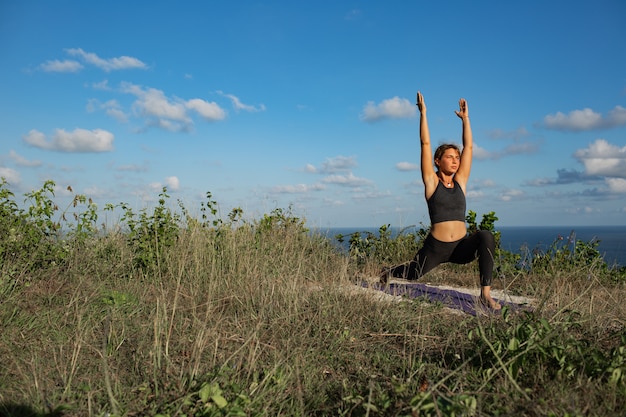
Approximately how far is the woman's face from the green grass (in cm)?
175

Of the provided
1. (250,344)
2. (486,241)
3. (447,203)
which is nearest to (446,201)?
(447,203)

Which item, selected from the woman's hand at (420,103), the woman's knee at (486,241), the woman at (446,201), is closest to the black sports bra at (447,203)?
the woman at (446,201)

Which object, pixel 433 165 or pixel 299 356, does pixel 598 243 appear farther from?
pixel 299 356

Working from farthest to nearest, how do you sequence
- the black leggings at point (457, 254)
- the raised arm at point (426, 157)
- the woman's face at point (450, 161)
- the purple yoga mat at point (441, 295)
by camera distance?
the woman's face at point (450, 161) → the raised arm at point (426, 157) → the black leggings at point (457, 254) → the purple yoga mat at point (441, 295)

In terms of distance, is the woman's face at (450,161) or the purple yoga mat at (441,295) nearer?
the purple yoga mat at (441,295)

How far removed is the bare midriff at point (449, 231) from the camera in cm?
520

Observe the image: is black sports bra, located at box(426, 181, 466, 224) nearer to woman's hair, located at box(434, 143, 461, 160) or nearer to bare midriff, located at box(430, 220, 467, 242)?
bare midriff, located at box(430, 220, 467, 242)

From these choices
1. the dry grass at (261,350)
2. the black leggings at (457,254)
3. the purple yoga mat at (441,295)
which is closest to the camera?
the dry grass at (261,350)

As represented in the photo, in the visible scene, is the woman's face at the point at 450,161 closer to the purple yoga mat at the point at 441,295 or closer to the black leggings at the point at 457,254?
the black leggings at the point at 457,254

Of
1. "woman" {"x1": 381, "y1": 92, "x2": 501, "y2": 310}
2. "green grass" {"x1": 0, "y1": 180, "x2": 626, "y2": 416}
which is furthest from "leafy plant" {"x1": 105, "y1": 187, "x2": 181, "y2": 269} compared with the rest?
"woman" {"x1": 381, "y1": 92, "x2": 501, "y2": 310}

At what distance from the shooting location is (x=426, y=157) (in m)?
5.11

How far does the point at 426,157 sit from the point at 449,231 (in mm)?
869

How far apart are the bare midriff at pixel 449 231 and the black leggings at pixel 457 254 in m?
0.04

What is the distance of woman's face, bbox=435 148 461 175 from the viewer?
17.4 ft
